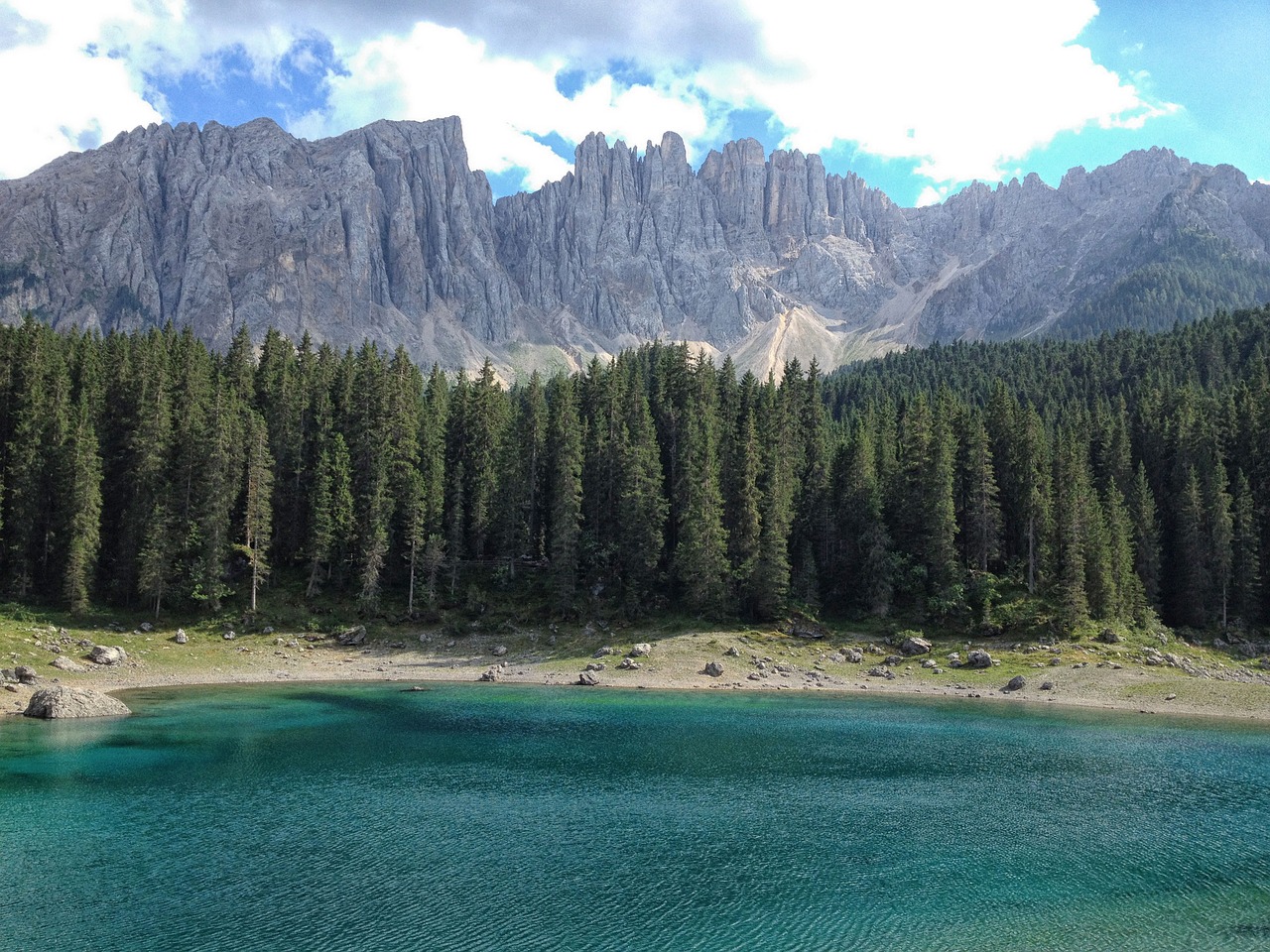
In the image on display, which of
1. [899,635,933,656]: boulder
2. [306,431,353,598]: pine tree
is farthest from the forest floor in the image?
[306,431,353,598]: pine tree

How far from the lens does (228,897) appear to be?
77.2ft

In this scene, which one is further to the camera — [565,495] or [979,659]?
[565,495]

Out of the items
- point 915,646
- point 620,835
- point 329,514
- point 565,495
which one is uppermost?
point 565,495

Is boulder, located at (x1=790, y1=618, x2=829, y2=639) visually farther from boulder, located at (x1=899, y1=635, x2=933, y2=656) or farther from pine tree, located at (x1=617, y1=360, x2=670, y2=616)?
pine tree, located at (x1=617, y1=360, x2=670, y2=616)

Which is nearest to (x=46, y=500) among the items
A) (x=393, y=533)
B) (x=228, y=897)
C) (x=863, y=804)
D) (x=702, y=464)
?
(x=393, y=533)

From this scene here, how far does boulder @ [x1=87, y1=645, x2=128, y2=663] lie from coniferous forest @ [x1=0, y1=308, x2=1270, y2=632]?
9401mm

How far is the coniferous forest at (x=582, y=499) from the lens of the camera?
78.7 m

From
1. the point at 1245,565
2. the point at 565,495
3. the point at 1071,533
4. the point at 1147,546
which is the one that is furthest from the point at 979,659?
the point at 565,495

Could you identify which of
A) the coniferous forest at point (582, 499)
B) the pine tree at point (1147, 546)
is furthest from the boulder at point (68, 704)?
the pine tree at point (1147, 546)

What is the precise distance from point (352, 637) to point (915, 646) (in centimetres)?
5219

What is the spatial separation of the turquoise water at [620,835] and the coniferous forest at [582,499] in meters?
31.4

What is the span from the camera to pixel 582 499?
9338 centimetres

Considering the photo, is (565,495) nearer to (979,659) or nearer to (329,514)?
(329,514)

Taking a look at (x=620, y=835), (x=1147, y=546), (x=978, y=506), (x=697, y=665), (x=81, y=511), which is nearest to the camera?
(x=620, y=835)
